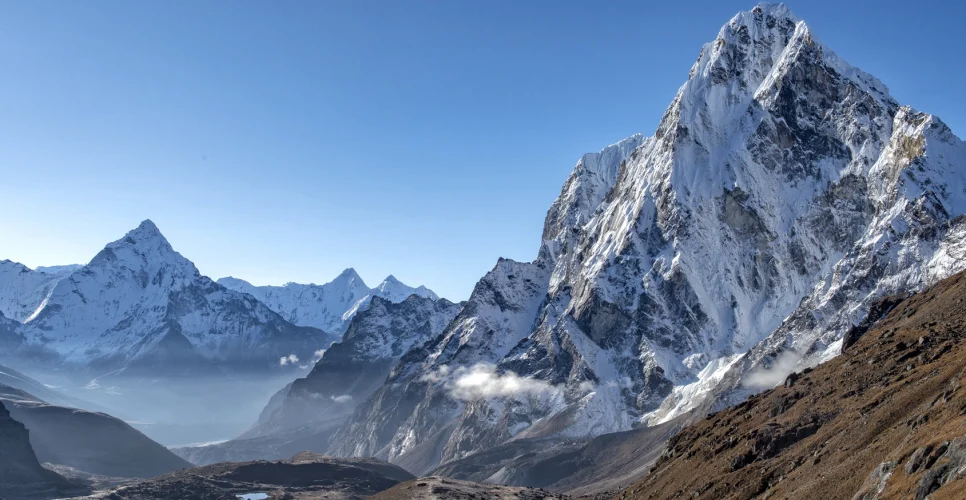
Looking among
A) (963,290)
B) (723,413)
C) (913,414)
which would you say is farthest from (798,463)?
(963,290)

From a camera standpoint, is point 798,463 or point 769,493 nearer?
point 769,493

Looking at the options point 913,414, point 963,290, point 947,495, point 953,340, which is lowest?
point 947,495

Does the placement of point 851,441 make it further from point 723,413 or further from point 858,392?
point 723,413

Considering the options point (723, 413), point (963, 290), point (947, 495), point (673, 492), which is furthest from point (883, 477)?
point (963, 290)

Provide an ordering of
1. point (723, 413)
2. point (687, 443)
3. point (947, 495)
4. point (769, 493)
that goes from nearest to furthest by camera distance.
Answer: point (947, 495) → point (769, 493) → point (687, 443) → point (723, 413)

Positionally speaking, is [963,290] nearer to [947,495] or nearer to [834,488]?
[834,488]

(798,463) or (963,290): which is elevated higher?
(963,290)

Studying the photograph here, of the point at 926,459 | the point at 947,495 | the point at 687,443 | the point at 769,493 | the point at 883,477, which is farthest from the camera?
the point at 687,443
